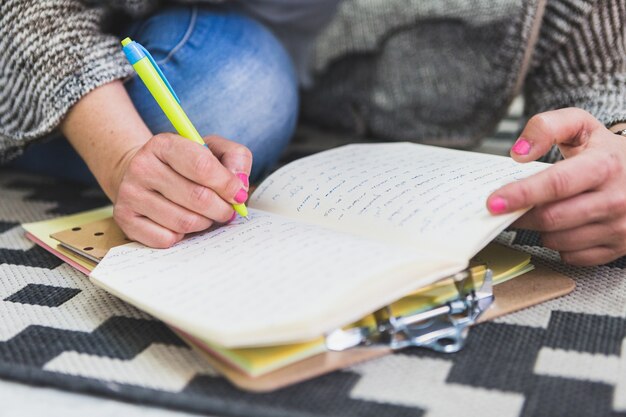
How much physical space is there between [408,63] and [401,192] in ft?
1.52

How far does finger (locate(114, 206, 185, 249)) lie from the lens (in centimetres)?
53

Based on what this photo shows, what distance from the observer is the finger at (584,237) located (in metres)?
0.50

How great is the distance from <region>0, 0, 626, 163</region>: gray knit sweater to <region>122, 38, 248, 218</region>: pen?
0.11 meters

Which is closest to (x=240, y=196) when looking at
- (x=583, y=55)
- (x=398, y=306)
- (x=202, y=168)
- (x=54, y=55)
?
(x=202, y=168)

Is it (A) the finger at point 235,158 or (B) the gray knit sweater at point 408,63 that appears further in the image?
(B) the gray knit sweater at point 408,63

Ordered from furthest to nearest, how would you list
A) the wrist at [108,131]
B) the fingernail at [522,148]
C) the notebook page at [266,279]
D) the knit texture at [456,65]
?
the knit texture at [456,65]
the wrist at [108,131]
the fingernail at [522,148]
the notebook page at [266,279]

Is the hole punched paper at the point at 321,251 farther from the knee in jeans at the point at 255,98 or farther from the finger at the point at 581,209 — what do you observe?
the knee in jeans at the point at 255,98

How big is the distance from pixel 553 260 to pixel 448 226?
0.14 metres

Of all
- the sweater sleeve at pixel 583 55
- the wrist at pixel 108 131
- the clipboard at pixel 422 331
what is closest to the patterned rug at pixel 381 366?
the clipboard at pixel 422 331

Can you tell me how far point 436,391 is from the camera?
0.41m

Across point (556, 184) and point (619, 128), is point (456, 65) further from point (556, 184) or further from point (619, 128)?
point (556, 184)

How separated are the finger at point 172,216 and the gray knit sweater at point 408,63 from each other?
151 mm

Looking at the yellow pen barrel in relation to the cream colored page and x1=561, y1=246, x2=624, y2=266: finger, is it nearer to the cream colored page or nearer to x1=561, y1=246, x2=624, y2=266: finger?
the cream colored page

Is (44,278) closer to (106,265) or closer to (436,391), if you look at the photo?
(106,265)
